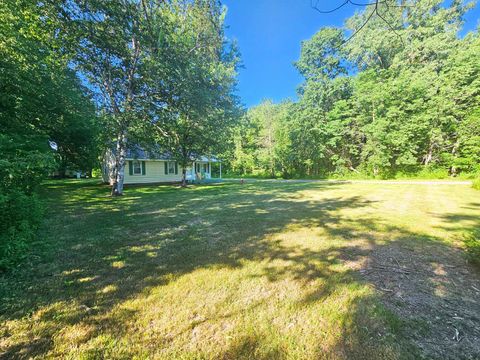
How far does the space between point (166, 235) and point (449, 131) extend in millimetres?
23919

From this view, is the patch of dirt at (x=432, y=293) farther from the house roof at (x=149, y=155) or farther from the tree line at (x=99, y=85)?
the house roof at (x=149, y=155)

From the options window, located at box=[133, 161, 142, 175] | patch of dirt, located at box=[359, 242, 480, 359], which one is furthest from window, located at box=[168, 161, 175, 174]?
patch of dirt, located at box=[359, 242, 480, 359]

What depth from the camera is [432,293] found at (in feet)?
7.96

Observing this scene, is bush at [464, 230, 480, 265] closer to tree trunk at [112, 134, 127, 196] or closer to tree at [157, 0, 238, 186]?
tree at [157, 0, 238, 186]

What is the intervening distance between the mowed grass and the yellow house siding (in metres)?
12.5

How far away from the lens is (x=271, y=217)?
19.7 ft

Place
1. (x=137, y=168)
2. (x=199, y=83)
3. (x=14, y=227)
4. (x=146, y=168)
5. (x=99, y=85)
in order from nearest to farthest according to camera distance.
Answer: (x=14, y=227) → (x=199, y=83) → (x=99, y=85) → (x=137, y=168) → (x=146, y=168)

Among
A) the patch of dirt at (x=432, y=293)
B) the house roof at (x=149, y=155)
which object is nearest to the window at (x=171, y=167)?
the house roof at (x=149, y=155)

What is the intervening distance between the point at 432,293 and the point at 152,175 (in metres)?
18.3

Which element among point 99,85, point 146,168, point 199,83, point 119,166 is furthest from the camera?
point 146,168

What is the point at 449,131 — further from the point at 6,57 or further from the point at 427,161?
the point at 6,57

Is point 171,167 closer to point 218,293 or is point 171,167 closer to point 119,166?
point 119,166

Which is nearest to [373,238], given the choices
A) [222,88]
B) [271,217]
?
[271,217]

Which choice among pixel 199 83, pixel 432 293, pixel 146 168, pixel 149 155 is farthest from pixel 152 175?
pixel 432 293
